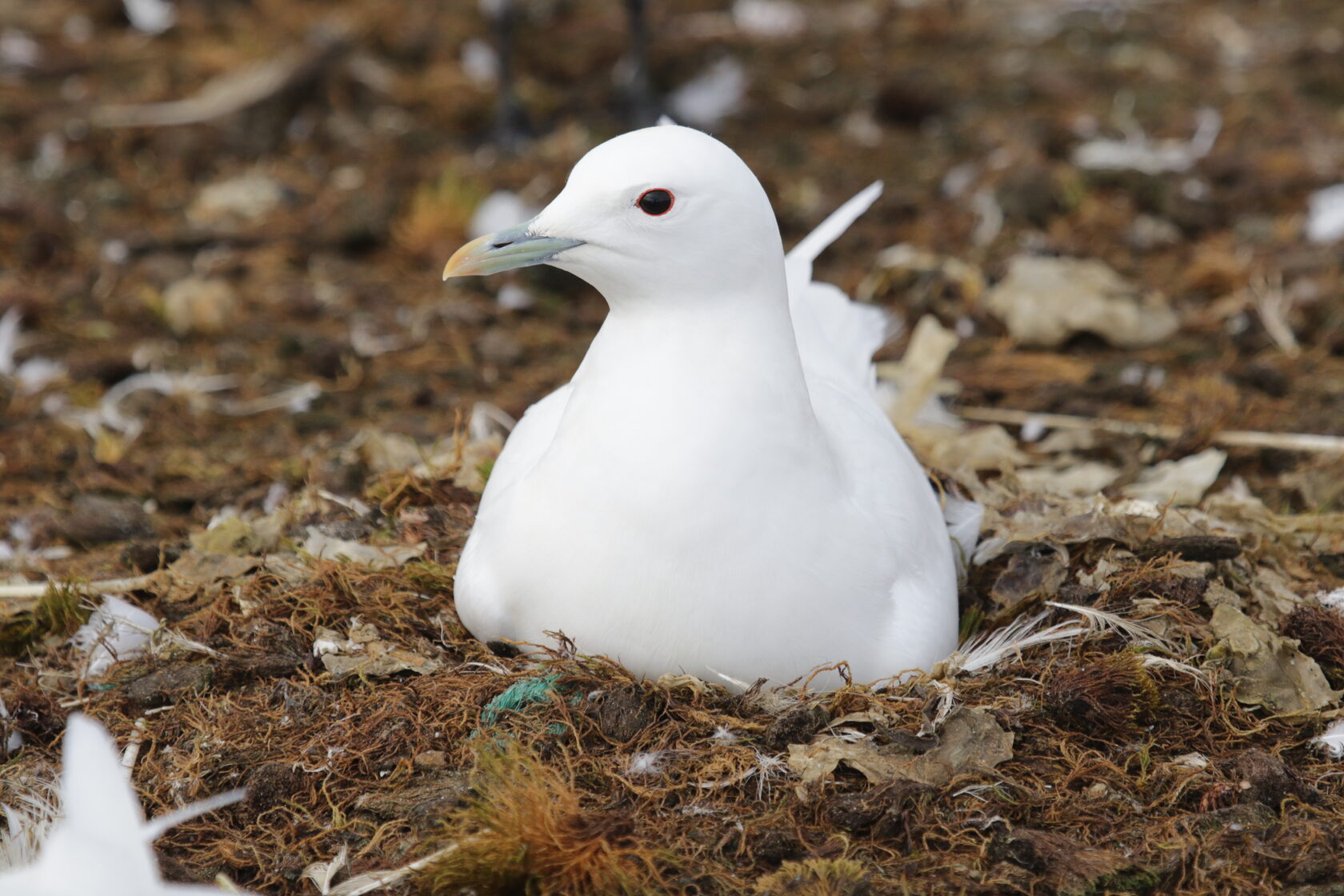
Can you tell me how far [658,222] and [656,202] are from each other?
0.05 meters

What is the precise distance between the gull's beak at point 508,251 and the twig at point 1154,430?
112 inches

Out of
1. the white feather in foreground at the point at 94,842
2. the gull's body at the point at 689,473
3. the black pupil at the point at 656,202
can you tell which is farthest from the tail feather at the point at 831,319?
the white feather in foreground at the point at 94,842

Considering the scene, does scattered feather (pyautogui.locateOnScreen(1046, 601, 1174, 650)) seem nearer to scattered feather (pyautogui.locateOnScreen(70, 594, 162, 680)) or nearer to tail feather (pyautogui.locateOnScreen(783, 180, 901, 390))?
tail feather (pyautogui.locateOnScreen(783, 180, 901, 390))

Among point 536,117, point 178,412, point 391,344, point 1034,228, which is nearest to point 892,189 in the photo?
point 1034,228

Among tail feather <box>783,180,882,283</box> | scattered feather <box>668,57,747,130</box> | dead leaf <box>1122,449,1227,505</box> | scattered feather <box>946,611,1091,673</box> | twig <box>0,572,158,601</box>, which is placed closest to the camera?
scattered feather <box>946,611,1091,673</box>

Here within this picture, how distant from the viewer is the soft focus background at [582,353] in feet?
10.9

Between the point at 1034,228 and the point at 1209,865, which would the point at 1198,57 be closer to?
the point at 1034,228

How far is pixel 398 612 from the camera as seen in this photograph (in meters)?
3.97

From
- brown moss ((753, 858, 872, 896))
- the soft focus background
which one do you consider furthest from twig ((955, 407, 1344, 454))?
brown moss ((753, 858, 872, 896))

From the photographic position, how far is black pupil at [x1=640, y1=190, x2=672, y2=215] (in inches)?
129

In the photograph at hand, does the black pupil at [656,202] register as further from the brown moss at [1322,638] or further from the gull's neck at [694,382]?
the brown moss at [1322,638]

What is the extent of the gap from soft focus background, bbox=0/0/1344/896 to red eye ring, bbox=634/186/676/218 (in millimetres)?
1079

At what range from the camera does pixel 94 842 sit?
2.48 metres

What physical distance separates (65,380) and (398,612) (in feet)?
9.46
